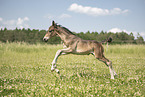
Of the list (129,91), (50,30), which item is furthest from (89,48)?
(129,91)

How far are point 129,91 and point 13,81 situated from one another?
5691 millimetres

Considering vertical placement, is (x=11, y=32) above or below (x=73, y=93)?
above

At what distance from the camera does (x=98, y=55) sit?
8.41 m

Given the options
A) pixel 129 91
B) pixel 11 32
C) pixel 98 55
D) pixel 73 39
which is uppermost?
pixel 11 32

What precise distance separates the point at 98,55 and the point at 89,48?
64 centimetres

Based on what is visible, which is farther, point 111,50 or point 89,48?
point 111,50

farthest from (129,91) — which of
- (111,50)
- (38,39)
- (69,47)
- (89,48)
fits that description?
(38,39)

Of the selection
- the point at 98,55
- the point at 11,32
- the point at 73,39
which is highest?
the point at 11,32

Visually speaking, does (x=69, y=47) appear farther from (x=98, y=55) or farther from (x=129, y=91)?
(x=129, y=91)

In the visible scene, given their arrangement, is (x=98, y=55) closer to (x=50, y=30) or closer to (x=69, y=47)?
(x=69, y=47)

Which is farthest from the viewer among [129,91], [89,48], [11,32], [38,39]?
[11,32]

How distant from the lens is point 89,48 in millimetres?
8406

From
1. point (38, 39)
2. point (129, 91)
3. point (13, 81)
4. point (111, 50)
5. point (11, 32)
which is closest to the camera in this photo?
point (129, 91)

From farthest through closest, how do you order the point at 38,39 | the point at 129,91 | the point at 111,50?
1. the point at 38,39
2. the point at 111,50
3. the point at 129,91
